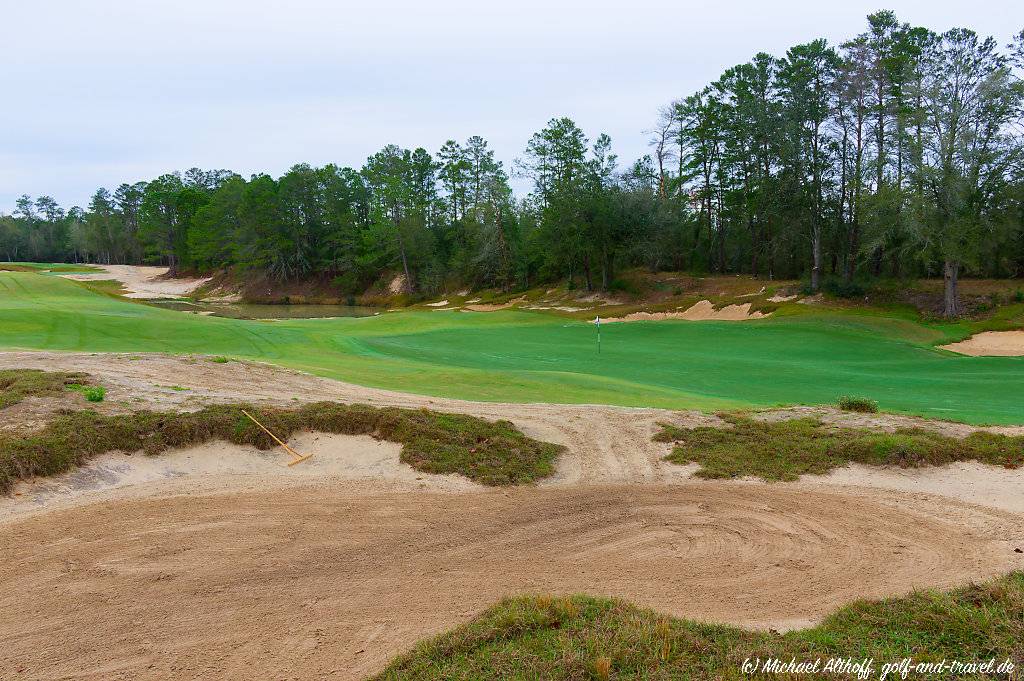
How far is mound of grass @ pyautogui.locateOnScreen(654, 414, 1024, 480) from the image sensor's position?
954 centimetres

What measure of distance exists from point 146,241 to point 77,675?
5222 inches

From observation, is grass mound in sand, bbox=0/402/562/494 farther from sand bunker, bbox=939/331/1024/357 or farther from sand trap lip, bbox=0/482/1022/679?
sand bunker, bbox=939/331/1024/357

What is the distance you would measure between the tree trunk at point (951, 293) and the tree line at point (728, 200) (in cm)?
13

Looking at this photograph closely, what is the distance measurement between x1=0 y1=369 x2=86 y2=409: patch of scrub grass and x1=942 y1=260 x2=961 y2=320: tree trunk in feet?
145

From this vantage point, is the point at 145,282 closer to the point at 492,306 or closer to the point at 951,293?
the point at 492,306

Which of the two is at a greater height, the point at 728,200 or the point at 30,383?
the point at 728,200

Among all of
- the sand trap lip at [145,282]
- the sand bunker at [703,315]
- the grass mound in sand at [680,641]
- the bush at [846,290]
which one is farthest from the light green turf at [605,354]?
the sand trap lip at [145,282]

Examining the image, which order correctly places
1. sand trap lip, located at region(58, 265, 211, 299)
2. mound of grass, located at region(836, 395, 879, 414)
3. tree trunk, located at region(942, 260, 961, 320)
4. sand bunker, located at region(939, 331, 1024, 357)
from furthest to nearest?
sand trap lip, located at region(58, 265, 211, 299) < tree trunk, located at region(942, 260, 961, 320) < sand bunker, located at region(939, 331, 1024, 357) < mound of grass, located at region(836, 395, 879, 414)

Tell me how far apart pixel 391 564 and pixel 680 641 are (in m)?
3.41

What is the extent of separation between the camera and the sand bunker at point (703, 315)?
43.2 meters

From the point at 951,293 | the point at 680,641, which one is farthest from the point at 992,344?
the point at 680,641

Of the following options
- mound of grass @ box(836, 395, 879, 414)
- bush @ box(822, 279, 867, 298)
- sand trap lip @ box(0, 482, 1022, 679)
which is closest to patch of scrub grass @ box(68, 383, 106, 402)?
sand trap lip @ box(0, 482, 1022, 679)

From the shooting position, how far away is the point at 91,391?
10539mm

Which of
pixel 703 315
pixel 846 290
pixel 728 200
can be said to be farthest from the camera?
pixel 728 200
